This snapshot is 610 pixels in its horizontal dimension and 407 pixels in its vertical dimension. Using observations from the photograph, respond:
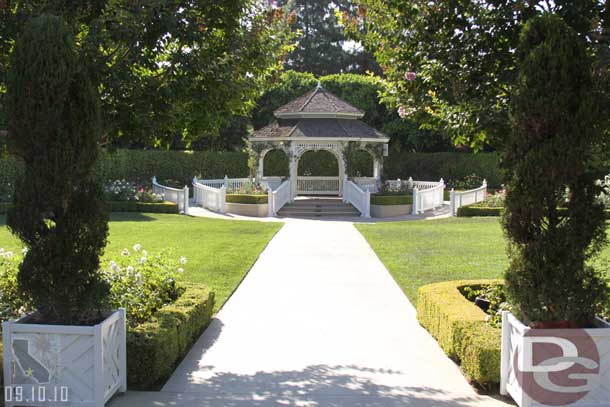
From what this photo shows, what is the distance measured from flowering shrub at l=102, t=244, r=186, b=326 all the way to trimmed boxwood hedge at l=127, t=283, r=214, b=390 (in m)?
0.22

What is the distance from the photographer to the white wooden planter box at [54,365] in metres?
4.82

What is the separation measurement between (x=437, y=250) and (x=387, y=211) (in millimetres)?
10664

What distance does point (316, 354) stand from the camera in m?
6.72

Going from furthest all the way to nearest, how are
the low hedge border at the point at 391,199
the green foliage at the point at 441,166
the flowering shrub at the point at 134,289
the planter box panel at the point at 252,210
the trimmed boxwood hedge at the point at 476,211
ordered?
the green foliage at the point at 441,166 < the low hedge border at the point at 391,199 < the planter box panel at the point at 252,210 < the trimmed boxwood hedge at the point at 476,211 < the flowering shrub at the point at 134,289

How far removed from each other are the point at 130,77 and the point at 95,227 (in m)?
1.53

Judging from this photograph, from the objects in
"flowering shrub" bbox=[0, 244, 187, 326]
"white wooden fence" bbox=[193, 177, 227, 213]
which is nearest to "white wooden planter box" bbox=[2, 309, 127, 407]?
"flowering shrub" bbox=[0, 244, 187, 326]

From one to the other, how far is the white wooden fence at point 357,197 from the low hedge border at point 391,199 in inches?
21.9

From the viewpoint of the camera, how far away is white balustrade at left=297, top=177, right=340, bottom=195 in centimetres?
2959

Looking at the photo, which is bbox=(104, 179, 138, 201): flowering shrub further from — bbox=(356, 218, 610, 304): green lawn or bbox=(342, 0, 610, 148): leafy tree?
bbox=(342, 0, 610, 148): leafy tree

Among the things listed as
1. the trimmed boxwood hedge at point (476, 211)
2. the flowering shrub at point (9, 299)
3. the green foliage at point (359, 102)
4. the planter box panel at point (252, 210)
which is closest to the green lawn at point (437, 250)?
the trimmed boxwood hedge at point (476, 211)

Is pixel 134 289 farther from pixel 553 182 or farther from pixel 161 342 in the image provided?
pixel 553 182

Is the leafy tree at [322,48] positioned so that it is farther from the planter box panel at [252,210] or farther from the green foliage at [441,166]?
the planter box panel at [252,210]

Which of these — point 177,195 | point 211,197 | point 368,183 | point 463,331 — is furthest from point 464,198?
point 463,331

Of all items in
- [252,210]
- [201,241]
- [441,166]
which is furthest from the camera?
[441,166]
